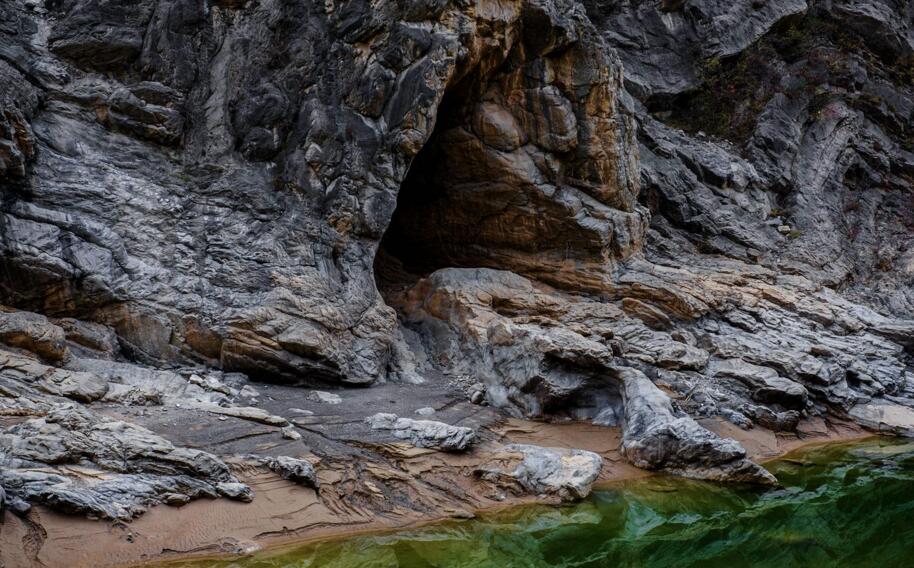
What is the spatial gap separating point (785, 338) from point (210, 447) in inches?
527

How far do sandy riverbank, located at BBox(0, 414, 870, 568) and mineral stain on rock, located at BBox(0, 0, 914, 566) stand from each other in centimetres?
4

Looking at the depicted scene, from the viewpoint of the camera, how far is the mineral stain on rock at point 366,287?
8.56 meters

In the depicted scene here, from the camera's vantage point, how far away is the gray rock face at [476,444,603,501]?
9477 mm

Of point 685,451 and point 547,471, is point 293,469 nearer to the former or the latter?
point 547,471

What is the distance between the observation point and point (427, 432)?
10078mm

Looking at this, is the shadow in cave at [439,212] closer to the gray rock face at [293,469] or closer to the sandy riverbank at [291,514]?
the sandy riverbank at [291,514]

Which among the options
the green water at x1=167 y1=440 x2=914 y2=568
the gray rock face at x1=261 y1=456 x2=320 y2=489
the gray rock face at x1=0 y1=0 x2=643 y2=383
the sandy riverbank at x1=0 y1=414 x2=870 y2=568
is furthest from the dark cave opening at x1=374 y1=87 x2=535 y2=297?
the gray rock face at x1=261 y1=456 x2=320 y2=489

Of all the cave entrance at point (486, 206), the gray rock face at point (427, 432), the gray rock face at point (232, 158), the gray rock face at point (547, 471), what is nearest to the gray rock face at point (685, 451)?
the gray rock face at point (547, 471)

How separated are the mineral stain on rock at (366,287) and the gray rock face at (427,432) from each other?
0.05m

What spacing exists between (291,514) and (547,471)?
3.75 m

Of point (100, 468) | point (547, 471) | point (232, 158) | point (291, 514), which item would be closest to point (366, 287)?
point (232, 158)

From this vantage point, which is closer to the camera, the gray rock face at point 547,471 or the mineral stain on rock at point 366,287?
the mineral stain on rock at point 366,287

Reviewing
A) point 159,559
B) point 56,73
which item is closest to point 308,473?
point 159,559

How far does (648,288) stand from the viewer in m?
16.5
